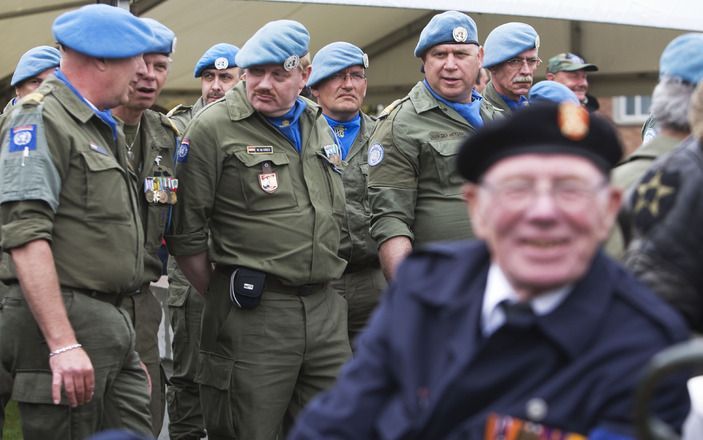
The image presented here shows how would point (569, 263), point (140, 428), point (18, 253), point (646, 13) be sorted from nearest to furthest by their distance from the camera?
point (569, 263) < point (18, 253) < point (140, 428) < point (646, 13)

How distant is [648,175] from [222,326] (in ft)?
10.2

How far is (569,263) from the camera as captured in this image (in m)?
2.82

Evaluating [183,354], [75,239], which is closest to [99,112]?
[75,239]

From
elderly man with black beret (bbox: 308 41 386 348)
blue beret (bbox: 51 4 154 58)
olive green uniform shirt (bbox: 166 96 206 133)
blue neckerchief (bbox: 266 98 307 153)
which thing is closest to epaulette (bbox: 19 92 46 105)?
blue beret (bbox: 51 4 154 58)

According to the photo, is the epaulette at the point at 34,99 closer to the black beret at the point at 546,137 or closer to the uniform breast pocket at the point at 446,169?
the uniform breast pocket at the point at 446,169

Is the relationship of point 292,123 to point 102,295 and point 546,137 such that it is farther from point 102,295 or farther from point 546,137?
point 546,137

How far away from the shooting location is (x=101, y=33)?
5.33 metres

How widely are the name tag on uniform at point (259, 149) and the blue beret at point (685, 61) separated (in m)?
2.32

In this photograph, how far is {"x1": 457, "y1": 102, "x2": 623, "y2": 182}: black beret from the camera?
289 centimetres

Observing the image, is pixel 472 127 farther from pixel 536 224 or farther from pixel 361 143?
pixel 536 224

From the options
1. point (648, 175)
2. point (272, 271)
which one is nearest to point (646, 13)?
point (272, 271)

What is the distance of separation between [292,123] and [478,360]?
369 cm

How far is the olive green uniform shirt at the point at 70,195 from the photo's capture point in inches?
198

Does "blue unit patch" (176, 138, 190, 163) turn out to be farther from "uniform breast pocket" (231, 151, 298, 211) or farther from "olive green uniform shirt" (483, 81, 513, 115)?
"olive green uniform shirt" (483, 81, 513, 115)
